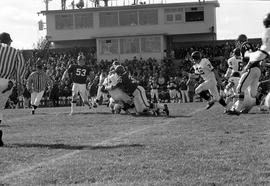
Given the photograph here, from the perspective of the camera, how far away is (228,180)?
563 cm

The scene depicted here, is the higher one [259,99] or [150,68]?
[150,68]

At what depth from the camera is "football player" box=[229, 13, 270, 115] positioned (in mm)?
8602

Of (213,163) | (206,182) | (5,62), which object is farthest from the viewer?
(5,62)

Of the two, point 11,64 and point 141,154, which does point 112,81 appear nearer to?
point 11,64

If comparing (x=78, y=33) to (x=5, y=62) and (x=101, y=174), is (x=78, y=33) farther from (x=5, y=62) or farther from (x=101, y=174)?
(x=101, y=174)

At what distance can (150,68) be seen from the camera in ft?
129

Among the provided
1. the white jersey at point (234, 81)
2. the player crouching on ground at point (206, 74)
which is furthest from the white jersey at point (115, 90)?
the white jersey at point (234, 81)

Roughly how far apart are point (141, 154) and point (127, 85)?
8.12m

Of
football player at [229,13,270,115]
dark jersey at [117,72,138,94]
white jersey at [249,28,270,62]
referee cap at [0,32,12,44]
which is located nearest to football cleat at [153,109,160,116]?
dark jersey at [117,72,138,94]

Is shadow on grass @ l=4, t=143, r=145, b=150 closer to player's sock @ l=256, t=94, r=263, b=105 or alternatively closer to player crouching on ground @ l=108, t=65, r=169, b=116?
player crouching on ground @ l=108, t=65, r=169, b=116

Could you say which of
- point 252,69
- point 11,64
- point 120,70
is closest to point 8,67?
point 11,64

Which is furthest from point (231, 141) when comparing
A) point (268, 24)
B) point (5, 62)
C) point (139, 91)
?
point (139, 91)

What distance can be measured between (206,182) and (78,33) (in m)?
46.3

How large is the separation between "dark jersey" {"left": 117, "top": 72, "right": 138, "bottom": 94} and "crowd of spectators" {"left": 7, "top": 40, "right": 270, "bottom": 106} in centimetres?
1333
